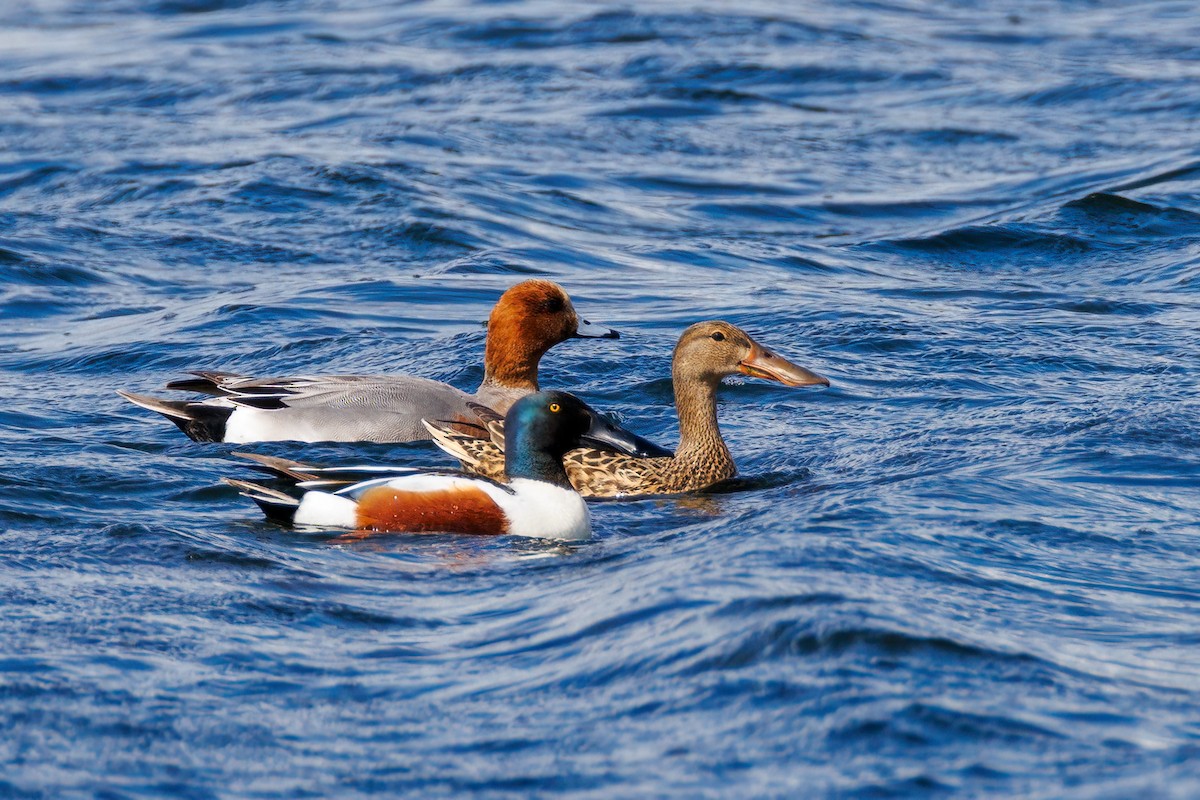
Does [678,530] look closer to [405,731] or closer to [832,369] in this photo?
[405,731]

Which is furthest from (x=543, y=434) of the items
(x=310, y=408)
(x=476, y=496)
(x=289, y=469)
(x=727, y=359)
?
(x=310, y=408)

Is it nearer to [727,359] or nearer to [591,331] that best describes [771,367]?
[727,359]

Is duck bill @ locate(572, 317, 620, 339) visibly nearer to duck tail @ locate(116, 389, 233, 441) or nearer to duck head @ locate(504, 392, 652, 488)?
duck tail @ locate(116, 389, 233, 441)

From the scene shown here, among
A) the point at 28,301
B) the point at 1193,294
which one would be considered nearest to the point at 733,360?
the point at 1193,294

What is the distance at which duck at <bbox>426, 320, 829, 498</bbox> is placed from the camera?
8.76 metres

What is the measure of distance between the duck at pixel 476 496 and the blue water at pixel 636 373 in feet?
0.49

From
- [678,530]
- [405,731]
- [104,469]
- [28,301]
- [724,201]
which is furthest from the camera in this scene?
[724,201]

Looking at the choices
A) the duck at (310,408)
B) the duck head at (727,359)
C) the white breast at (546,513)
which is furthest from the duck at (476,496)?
the duck at (310,408)

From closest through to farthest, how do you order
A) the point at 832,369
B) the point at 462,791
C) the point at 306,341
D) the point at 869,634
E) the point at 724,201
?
1. the point at 462,791
2. the point at 869,634
3. the point at 832,369
4. the point at 306,341
5. the point at 724,201

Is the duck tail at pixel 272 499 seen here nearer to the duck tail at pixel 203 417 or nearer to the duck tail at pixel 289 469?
the duck tail at pixel 289 469

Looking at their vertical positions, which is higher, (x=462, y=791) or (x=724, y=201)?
(x=724, y=201)

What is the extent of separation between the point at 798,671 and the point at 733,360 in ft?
11.4

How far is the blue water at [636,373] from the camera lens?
17.7 ft

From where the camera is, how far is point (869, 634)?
5.92 metres
